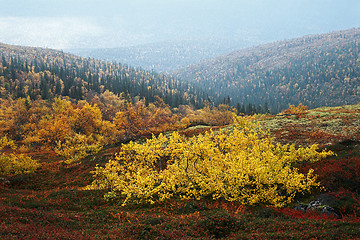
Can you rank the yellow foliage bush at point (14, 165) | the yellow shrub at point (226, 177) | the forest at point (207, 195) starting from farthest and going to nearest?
1. the yellow foliage bush at point (14, 165)
2. the yellow shrub at point (226, 177)
3. the forest at point (207, 195)

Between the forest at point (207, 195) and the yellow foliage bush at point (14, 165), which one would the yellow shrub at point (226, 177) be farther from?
the yellow foliage bush at point (14, 165)

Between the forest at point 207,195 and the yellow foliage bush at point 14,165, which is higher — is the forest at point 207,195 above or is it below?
above


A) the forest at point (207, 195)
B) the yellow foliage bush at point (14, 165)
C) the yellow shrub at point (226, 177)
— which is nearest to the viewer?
the forest at point (207, 195)

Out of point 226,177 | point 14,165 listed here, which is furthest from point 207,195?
point 14,165

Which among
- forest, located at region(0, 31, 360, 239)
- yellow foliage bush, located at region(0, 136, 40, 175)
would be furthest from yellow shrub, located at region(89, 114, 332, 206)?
yellow foliage bush, located at region(0, 136, 40, 175)

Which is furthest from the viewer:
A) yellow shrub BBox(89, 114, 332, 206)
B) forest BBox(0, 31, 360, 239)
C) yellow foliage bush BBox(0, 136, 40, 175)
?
yellow foliage bush BBox(0, 136, 40, 175)

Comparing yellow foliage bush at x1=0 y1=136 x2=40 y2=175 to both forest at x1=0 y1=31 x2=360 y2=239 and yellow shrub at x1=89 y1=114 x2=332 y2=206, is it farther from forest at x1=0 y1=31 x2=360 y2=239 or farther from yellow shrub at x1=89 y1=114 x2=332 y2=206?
yellow shrub at x1=89 y1=114 x2=332 y2=206

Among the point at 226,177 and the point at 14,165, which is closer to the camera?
the point at 226,177

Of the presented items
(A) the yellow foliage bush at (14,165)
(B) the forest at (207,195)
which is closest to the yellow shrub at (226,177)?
(B) the forest at (207,195)

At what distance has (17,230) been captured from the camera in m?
13.4

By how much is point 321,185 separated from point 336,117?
34.3 m

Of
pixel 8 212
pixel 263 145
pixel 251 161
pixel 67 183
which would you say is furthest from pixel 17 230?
pixel 67 183

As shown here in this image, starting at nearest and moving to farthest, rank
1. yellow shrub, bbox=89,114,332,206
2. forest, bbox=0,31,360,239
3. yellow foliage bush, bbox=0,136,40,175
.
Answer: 1. forest, bbox=0,31,360,239
2. yellow shrub, bbox=89,114,332,206
3. yellow foliage bush, bbox=0,136,40,175

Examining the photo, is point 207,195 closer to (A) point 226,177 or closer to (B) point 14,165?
(A) point 226,177
